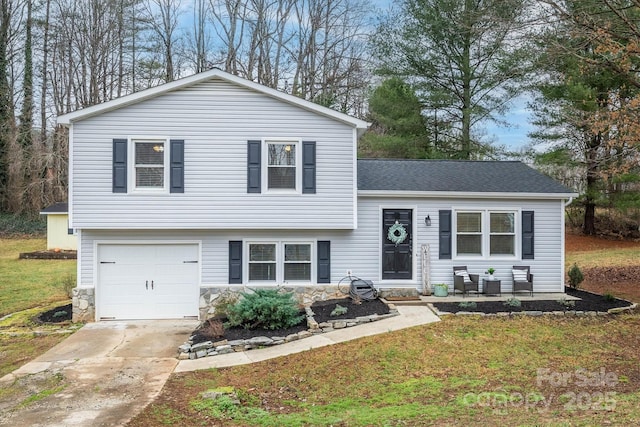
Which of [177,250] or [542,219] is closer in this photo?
[177,250]

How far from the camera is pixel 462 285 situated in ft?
35.1

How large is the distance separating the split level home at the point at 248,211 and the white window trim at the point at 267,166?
3cm

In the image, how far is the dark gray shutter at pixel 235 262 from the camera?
34.1 ft

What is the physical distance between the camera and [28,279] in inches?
600

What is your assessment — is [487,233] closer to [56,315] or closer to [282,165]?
[282,165]

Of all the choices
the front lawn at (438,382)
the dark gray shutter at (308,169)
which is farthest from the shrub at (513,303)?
the dark gray shutter at (308,169)

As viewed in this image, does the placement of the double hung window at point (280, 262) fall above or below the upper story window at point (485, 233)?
below

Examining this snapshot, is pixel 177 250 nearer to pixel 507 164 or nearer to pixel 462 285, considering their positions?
pixel 462 285

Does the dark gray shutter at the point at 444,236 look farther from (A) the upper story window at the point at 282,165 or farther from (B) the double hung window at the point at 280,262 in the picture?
(A) the upper story window at the point at 282,165

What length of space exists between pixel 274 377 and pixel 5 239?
24.8 meters

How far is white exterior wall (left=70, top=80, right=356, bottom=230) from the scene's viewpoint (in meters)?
9.80

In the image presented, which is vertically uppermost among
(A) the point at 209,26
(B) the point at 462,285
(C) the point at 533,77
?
(A) the point at 209,26

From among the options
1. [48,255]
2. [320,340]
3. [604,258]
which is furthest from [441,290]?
[48,255]

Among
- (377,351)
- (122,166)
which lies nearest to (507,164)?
(377,351)
